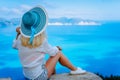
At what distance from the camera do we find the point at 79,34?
8.73m

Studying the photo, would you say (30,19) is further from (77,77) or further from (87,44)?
(87,44)

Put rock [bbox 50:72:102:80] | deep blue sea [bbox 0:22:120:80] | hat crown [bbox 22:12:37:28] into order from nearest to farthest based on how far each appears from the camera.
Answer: hat crown [bbox 22:12:37:28], rock [bbox 50:72:102:80], deep blue sea [bbox 0:22:120:80]

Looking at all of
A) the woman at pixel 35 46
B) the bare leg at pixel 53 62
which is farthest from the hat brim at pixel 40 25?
the bare leg at pixel 53 62

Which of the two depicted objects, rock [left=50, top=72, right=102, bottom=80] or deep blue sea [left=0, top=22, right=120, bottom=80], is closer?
rock [left=50, top=72, right=102, bottom=80]

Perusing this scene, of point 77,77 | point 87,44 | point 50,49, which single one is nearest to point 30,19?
point 50,49

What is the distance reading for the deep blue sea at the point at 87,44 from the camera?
838 centimetres

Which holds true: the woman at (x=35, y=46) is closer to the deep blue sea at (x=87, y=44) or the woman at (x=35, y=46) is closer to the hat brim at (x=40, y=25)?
the hat brim at (x=40, y=25)

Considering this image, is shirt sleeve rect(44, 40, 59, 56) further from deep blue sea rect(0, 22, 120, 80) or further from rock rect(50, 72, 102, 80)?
deep blue sea rect(0, 22, 120, 80)

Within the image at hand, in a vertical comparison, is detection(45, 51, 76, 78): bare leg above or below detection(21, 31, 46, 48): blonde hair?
below

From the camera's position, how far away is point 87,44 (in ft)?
28.3

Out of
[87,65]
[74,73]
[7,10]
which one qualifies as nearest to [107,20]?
[87,65]

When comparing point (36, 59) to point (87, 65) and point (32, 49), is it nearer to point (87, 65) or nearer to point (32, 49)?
point (32, 49)

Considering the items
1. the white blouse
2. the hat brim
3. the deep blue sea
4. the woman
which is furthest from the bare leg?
the deep blue sea

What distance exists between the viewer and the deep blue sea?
8383 millimetres
